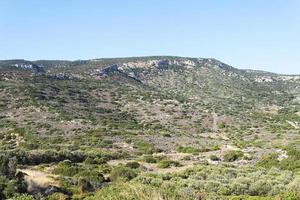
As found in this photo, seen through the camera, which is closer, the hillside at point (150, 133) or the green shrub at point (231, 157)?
the hillside at point (150, 133)

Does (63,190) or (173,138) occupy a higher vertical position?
(63,190)

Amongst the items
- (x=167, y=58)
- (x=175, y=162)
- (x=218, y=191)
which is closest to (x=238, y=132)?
(x=175, y=162)

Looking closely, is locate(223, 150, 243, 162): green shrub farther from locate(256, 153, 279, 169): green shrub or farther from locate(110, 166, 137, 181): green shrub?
locate(110, 166, 137, 181): green shrub

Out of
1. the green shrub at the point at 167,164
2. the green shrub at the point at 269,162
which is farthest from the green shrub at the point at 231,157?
the green shrub at the point at 167,164

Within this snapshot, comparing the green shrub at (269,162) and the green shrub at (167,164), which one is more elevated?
the green shrub at (269,162)

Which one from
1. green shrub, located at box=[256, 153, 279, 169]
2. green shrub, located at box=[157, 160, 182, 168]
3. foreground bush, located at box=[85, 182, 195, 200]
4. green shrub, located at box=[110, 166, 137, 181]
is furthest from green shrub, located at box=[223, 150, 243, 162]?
foreground bush, located at box=[85, 182, 195, 200]

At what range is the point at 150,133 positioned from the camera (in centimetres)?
6116

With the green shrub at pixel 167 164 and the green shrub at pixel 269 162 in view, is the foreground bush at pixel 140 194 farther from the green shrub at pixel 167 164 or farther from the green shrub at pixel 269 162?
the green shrub at pixel 167 164

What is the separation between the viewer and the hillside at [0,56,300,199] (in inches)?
957

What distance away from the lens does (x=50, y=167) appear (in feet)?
109

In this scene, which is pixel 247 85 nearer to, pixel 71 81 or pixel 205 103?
pixel 205 103

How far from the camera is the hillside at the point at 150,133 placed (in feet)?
79.7

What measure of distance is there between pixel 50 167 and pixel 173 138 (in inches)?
1023

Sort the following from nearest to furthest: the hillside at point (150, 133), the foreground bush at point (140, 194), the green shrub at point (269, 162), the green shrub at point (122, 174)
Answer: the foreground bush at point (140, 194), the hillside at point (150, 133), the green shrub at point (122, 174), the green shrub at point (269, 162)
